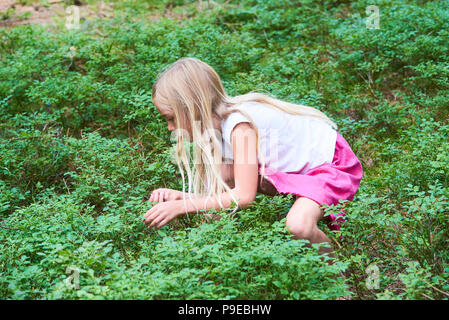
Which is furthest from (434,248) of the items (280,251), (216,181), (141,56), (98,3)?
(98,3)

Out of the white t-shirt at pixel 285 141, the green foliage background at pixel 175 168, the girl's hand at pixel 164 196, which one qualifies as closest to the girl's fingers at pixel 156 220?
the green foliage background at pixel 175 168

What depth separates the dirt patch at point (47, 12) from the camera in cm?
716

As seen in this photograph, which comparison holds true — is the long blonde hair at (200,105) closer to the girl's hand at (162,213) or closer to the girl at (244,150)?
the girl at (244,150)

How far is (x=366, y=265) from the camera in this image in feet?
9.64

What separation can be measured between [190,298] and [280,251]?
51cm

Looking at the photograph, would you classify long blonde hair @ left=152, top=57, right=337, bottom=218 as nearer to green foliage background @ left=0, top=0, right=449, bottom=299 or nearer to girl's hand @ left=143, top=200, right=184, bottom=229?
girl's hand @ left=143, top=200, right=184, bottom=229

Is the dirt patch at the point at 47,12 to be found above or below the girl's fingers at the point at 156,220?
above

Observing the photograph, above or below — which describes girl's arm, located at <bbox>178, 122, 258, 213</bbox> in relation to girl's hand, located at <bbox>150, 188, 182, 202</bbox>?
above

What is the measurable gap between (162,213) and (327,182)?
1037 mm

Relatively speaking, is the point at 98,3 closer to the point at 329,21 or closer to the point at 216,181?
the point at 329,21

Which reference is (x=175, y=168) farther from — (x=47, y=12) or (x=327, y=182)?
(x=47, y=12)

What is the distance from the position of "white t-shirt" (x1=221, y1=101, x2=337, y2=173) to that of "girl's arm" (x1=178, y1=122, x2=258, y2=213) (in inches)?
4.6

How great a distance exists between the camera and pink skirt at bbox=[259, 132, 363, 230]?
308 cm

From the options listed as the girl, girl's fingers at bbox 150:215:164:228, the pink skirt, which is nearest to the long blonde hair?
the girl
